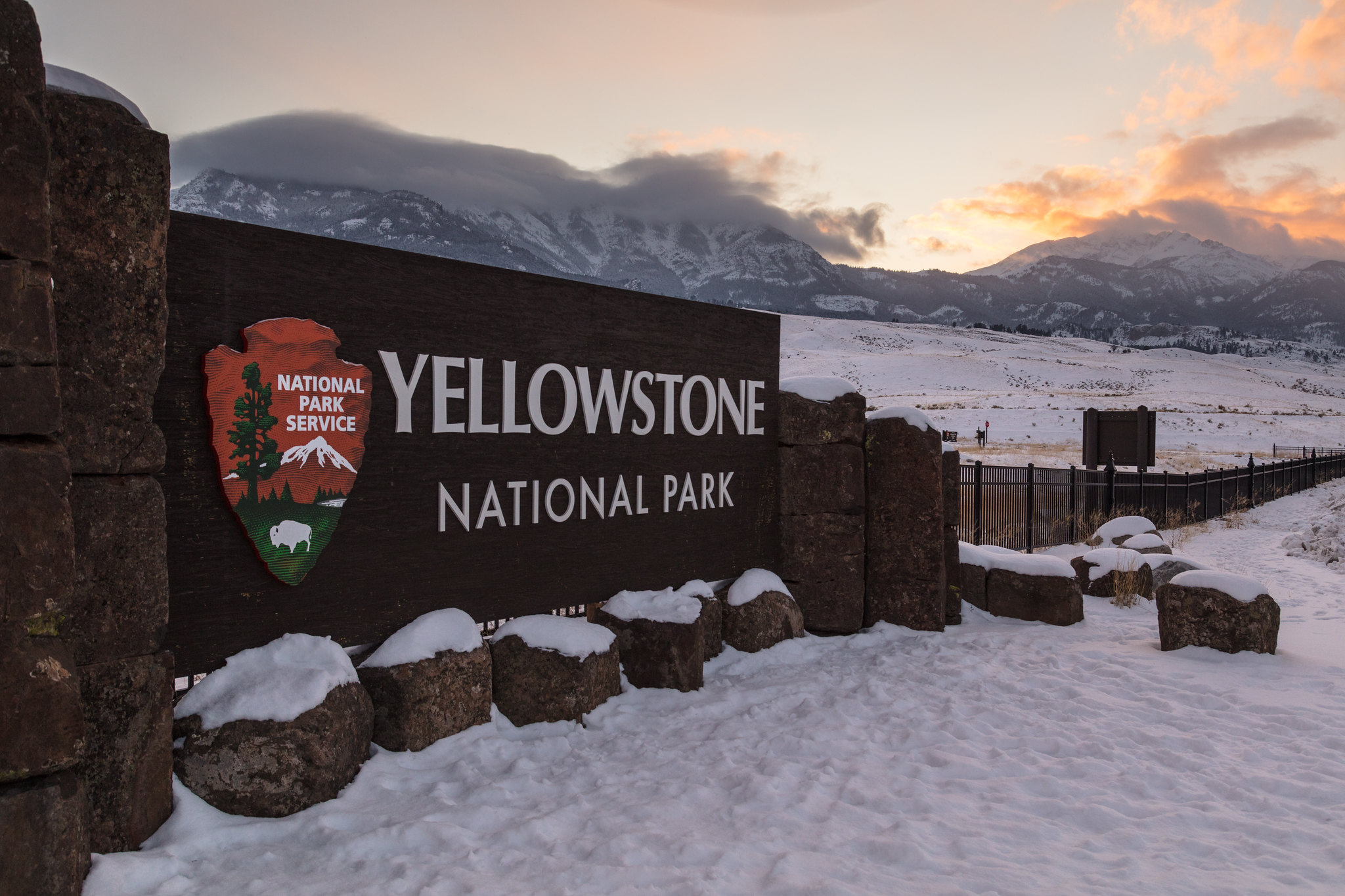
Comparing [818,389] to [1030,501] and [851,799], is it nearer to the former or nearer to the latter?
[851,799]

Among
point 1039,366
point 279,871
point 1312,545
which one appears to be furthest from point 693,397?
point 1039,366

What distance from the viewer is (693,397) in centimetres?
666

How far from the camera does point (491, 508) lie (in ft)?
17.0

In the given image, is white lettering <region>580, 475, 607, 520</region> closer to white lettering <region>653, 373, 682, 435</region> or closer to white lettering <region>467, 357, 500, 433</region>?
white lettering <region>653, 373, 682, 435</region>

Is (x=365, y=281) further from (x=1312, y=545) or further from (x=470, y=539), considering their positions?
(x=1312, y=545)

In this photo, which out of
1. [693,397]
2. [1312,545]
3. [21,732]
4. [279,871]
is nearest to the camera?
[21,732]

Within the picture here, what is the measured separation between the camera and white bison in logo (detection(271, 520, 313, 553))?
4.14m

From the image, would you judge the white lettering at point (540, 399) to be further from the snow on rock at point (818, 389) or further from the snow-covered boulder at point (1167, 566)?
the snow-covered boulder at point (1167, 566)

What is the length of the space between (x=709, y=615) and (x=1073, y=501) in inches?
398

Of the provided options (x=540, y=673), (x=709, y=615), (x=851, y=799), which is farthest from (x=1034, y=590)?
(x=540, y=673)

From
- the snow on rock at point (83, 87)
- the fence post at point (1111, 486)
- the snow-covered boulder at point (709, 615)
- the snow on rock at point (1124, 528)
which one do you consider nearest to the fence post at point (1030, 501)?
the snow on rock at point (1124, 528)

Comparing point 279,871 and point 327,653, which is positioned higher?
point 327,653

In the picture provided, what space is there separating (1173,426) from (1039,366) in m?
42.4

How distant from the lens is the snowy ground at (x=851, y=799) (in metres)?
3.30
